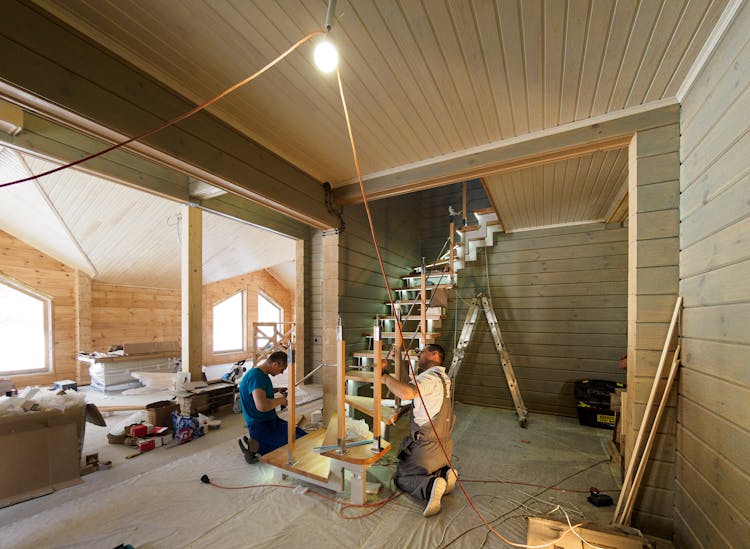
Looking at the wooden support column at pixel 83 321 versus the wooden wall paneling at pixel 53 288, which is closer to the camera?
the wooden wall paneling at pixel 53 288

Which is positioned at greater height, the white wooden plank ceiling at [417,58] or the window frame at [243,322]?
the white wooden plank ceiling at [417,58]

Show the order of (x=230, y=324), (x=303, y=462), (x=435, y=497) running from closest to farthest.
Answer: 1. (x=435, y=497)
2. (x=303, y=462)
3. (x=230, y=324)

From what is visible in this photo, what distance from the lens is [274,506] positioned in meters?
2.05

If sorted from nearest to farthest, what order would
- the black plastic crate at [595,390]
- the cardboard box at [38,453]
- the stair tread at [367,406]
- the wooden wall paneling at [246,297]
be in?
the cardboard box at [38,453] < the stair tread at [367,406] < the black plastic crate at [595,390] < the wooden wall paneling at [246,297]

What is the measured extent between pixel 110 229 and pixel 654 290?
252 inches

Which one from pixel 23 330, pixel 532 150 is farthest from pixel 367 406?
pixel 23 330

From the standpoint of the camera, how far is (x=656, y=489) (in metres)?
1.76

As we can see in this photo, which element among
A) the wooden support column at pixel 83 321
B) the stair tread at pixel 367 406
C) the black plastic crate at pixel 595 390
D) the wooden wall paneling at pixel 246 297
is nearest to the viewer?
the stair tread at pixel 367 406

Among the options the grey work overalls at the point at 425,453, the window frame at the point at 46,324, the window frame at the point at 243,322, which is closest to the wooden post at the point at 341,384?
the grey work overalls at the point at 425,453

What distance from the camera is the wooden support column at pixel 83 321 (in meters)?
5.76

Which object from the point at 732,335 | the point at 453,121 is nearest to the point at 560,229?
the point at 453,121

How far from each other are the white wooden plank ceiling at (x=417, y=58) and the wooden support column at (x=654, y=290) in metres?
0.36

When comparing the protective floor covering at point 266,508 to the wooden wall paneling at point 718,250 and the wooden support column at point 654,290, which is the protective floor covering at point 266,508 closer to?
the wooden support column at point 654,290

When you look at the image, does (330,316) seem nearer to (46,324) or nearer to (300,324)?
(300,324)
